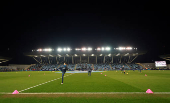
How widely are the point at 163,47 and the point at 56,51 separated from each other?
58.9 meters

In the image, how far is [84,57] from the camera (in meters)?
77.0

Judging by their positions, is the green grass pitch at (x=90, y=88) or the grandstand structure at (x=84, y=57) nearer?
the green grass pitch at (x=90, y=88)

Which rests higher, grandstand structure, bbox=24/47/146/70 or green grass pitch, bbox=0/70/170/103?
grandstand structure, bbox=24/47/146/70

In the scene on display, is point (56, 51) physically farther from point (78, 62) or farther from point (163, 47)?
point (163, 47)

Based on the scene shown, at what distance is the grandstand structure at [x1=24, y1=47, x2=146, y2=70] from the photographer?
67.3m

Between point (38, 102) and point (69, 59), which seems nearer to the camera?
point (38, 102)

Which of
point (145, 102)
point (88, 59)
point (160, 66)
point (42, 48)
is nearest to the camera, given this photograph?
point (145, 102)

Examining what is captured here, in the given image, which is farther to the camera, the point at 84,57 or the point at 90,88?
the point at 84,57

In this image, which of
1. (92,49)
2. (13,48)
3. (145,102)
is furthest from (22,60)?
(145,102)

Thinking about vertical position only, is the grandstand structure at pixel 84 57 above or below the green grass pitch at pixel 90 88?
above

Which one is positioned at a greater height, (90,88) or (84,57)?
(84,57)

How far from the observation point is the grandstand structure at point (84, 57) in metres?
67.3

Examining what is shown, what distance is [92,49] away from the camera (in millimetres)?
67750

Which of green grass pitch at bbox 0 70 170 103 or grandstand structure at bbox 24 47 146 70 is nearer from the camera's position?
green grass pitch at bbox 0 70 170 103
